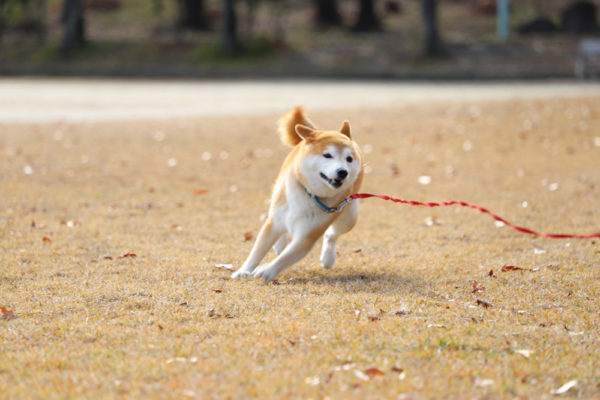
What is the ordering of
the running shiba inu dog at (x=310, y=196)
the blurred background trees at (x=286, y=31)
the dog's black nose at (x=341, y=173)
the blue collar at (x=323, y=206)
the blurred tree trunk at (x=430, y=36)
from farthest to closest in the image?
the blurred background trees at (x=286, y=31)
the blurred tree trunk at (x=430, y=36)
the blue collar at (x=323, y=206)
the running shiba inu dog at (x=310, y=196)
the dog's black nose at (x=341, y=173)

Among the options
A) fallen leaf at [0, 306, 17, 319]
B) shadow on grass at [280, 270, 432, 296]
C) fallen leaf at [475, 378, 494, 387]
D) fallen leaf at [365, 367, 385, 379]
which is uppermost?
fallen leaf at [365, 367, 385, 379]

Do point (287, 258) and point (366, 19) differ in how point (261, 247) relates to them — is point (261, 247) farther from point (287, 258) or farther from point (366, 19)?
point (366, 19)

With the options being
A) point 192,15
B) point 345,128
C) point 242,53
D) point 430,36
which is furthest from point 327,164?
point 192,15

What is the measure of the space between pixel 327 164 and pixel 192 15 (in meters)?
32.6

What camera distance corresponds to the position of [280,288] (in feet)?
17.6

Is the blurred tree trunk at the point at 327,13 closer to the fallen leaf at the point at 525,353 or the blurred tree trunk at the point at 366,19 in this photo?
the blurred tree trunk at the point at 366,19

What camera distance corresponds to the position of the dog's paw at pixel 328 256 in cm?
611

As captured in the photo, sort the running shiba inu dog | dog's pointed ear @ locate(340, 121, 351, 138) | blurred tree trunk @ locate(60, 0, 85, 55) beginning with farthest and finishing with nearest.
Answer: blurred tree trunk @ locate(60, 0, 85, 55) < dog's pointed ear @ locate(340, 121, 351, 138) < the running shiba inu dog

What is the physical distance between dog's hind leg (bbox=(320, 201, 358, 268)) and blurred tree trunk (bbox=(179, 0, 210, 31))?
104ft

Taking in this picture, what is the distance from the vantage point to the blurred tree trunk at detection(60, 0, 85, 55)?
3216cm

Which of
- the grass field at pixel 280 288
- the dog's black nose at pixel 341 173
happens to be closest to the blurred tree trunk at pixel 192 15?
the grass field at pixel 280 288

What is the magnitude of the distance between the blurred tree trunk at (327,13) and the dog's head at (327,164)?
31689 millimetres

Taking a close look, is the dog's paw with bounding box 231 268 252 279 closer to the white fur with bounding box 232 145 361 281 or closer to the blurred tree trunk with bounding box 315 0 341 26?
the white fur with bounding box 232 145 361 281

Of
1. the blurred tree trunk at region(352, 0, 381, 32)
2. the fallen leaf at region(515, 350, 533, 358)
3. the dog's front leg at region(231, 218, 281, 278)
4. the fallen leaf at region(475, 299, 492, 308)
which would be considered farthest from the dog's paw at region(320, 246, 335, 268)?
the blurred tree trunk at region(352, 0, 381, 32)
